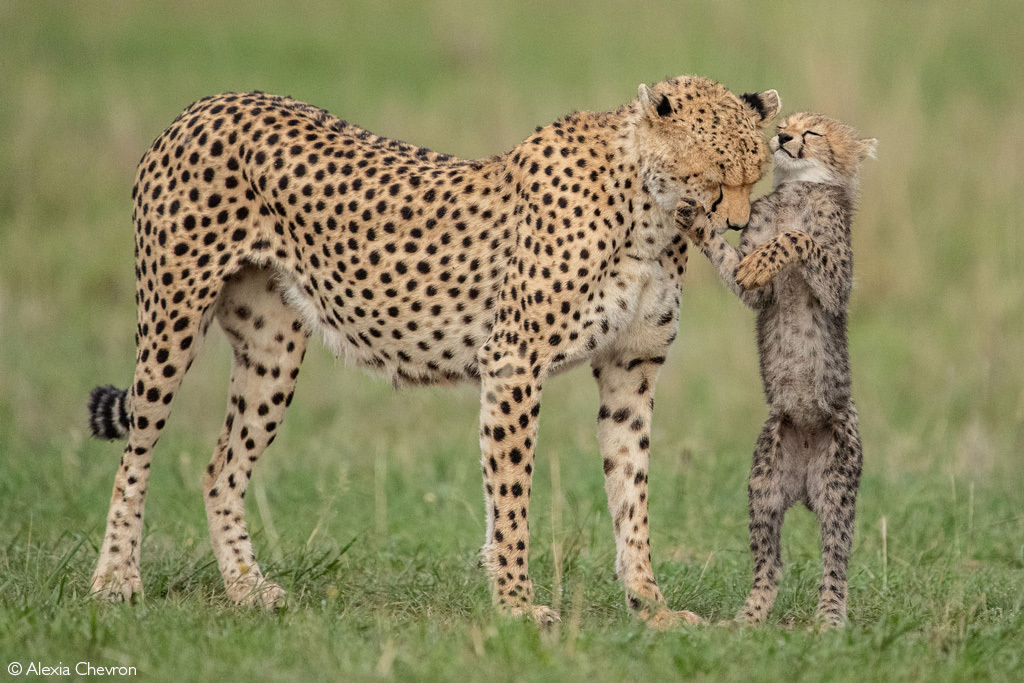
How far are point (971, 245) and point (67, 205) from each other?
7465mm

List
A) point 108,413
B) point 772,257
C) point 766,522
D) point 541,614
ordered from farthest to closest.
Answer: point 108,413 → point 766,522 → point 541,614 → point 772,257

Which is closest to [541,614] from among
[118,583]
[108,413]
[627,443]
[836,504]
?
[627,443]

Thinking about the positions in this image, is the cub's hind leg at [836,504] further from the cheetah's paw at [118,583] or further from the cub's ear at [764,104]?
the cheetah's paw at [118,583]

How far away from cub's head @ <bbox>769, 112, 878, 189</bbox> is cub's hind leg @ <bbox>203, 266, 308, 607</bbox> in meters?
2.06

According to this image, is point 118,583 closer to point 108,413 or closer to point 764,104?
point 108,413

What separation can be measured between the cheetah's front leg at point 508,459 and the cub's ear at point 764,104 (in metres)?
1.23

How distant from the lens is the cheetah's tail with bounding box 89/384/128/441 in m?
5.48

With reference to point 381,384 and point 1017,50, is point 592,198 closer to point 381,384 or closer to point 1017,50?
point 381,384

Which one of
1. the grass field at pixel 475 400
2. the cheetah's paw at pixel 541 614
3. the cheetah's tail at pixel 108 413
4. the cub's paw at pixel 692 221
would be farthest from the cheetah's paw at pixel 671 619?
the cheetah's tail at pixel 108 413

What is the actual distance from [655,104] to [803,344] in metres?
0.99

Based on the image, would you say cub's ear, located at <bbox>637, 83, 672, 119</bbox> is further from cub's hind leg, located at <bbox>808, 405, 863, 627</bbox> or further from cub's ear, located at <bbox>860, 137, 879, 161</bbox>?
cub's hind leg, located at <bbox>808, 405, 863, 627</bbox>

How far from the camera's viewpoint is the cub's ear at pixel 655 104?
470cm

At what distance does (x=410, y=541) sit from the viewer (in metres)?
6.03

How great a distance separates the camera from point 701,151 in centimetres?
463
